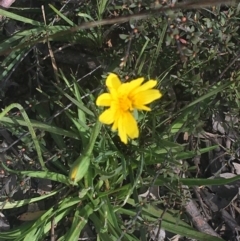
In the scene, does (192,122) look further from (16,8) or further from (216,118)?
(16,8)

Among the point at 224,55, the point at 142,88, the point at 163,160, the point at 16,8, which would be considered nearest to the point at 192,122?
the point at 163,160

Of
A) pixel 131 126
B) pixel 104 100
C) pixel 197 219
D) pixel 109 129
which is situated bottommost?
pixel 197 219

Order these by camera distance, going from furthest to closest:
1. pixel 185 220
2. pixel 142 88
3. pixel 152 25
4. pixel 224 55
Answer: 1. pixel 185 220
2. pixel 224 55
3. pixel 152 25
4. pixel 142 88

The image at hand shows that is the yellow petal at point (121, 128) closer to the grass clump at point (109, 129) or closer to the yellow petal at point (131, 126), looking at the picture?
the yellow petal at point (131, 126)

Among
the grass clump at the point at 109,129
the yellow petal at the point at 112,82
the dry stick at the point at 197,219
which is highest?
the yellow petal at the point at 112,82

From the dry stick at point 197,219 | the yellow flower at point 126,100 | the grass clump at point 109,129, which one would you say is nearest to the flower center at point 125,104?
the yellow flower at point 126,100

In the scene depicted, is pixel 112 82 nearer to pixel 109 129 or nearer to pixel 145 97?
pixel 145 97

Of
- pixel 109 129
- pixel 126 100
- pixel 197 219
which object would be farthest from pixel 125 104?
pixel 197 219
